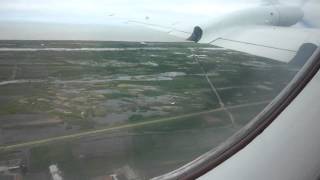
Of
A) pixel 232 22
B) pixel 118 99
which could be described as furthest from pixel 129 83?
pixel 232 22

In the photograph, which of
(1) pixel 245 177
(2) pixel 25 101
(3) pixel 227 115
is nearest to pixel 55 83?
(2) pixel 25 101

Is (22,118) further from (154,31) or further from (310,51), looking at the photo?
(310,51)

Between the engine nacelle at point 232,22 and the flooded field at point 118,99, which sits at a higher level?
the engine nacelle at point 232,22

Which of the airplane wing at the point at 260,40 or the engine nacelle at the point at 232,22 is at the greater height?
the engine nacelle at the point at 232,22

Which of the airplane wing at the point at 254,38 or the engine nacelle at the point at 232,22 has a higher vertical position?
the engine nacelle at the point at 232,22

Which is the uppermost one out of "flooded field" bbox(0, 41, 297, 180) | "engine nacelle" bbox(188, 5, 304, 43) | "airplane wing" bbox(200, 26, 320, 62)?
"engine nacelle" bbox(188, 5, 304, 43)

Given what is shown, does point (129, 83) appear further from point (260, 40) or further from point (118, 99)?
point (260, 40)

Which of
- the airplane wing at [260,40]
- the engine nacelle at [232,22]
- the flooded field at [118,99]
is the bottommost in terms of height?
the flooded field at [118,99]
